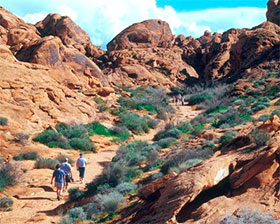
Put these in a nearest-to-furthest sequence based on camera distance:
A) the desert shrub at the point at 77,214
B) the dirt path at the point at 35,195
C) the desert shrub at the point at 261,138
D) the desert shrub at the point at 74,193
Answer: the desert shrub at the point at 261,138 → the desert shrub at the point at 77,214 → the dirt path at the point at 35,195 → the desert shrub at the point at 74,193

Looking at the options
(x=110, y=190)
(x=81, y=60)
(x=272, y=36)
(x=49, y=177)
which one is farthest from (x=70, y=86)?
(x=272, y=36)

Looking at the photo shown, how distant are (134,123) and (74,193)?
1243 centimetres

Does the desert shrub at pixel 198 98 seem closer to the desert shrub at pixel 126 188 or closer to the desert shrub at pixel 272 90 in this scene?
the desert shrub at pixel 272 90

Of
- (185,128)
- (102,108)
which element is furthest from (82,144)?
(102,108)

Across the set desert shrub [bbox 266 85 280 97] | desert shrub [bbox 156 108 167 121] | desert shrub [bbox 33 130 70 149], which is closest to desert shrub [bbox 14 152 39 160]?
desert shrub [bbox 33 130 70 149]

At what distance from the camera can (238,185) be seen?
6.01 meters

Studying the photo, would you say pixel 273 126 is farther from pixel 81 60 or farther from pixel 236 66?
pixel 236 66

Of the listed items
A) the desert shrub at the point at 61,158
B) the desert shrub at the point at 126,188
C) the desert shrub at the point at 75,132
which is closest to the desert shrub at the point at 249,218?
the desert shrub at the point at 126,188

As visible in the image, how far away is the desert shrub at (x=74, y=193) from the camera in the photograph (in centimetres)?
1084

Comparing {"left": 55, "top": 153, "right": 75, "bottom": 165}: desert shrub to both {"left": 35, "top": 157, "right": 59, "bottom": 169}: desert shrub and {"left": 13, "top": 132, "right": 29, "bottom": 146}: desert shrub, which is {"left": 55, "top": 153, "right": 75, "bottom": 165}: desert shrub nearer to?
{"left": 35, "top": 157, "right": 59, "bottom": 169}: desert shrub

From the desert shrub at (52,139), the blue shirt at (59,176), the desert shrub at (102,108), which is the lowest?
the blue shirt at (59,176)

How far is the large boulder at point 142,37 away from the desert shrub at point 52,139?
40426 mm

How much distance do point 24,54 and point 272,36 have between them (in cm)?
3131

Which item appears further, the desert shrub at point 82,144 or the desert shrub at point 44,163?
the desert shrub at point 82,144
